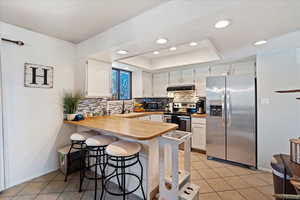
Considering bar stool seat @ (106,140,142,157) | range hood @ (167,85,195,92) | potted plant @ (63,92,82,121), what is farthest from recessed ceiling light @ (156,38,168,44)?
range hood @ (167,85,195,92)

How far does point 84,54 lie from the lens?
2.49 m

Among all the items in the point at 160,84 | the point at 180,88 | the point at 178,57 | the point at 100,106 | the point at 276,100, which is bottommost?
the point at 100,106

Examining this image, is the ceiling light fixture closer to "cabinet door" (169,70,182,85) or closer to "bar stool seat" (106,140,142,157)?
"bar stool seat" (106,140,142,157)

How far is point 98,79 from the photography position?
8.63ft

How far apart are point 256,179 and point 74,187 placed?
2.83 meters

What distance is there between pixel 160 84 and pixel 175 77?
1.78ft

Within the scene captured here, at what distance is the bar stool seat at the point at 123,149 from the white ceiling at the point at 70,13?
1.64 metres

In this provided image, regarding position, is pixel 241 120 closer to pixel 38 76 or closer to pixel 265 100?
pixel 265 100

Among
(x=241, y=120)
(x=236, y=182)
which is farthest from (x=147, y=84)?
(x=236, y=182)

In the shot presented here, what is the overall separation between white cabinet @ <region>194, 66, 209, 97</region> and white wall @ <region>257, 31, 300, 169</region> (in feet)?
3.82

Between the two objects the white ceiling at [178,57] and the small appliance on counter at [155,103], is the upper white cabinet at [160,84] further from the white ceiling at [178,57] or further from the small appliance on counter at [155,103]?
the white ceiling at [178,57]

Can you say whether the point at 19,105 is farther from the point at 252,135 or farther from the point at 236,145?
the point at 252,135

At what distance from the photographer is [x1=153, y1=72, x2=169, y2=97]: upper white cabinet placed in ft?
13.6

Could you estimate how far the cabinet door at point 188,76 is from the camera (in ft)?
12.0
